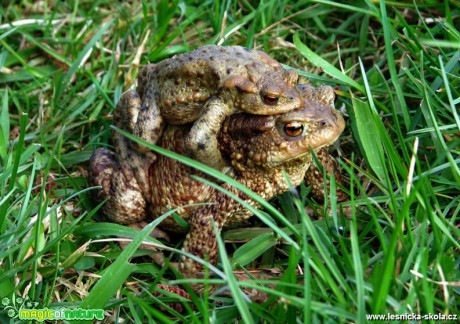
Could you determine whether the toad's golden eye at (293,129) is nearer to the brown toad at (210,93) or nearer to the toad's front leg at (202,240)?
the brown toad at (210,93)

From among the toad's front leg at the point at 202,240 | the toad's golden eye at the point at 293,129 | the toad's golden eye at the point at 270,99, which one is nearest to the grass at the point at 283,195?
the toad's front leg at the point at 202,240

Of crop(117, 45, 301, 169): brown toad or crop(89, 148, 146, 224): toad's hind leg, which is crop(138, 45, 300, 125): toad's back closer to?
crop(117, 45, 301, 169): brown toad

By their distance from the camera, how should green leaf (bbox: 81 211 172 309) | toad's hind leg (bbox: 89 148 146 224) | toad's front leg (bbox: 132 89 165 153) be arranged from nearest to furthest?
green leaf (bbox: 81 211 172 309), toad's front leg (bbox: 132 89 165 153), toad's hind leg (bbox: 89 148 146 224)

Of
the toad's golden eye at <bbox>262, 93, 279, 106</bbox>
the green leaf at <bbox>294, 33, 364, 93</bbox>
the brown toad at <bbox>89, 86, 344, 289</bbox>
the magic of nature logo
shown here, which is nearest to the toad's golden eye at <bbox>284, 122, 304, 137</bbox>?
the brown toad at <bbox>89, 86, 344, 289</bbox>

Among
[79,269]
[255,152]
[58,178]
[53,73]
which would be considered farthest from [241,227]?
[53,73]

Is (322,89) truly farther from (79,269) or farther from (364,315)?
(79,269)

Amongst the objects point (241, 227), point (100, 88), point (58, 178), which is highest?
point (100, 88)

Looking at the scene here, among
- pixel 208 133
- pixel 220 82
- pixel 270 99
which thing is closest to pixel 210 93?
pixel 220 82
